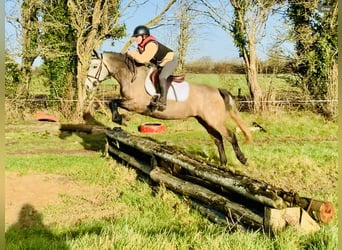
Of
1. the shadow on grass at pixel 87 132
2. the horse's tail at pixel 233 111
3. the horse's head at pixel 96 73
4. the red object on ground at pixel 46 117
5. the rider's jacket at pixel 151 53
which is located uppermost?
the rider's jacket at pixel 151 53

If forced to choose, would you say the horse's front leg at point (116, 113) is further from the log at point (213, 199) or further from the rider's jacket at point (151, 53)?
the log at point (213, 199)

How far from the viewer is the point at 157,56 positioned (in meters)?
4.77

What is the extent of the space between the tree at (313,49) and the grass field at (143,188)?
1963mm

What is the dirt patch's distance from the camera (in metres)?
4.27

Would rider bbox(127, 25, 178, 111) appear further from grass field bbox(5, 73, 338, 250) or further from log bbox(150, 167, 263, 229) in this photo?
grass field bbox(5, 73, 338, 250)

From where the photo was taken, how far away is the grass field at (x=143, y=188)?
2.57 meters

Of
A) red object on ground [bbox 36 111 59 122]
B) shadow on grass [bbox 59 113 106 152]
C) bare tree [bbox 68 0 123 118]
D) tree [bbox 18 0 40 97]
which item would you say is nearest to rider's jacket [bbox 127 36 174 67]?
shadow on grass [bbox 59 113 106 152]

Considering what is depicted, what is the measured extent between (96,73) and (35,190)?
1.49 m

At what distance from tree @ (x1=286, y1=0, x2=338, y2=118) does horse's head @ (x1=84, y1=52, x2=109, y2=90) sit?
796 centimetres

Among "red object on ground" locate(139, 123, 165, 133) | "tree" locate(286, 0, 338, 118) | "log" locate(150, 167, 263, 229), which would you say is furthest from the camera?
"tree" locate(286, 0, 338, 118)

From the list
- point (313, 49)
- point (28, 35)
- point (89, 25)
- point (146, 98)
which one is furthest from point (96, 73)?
point (313, 49)

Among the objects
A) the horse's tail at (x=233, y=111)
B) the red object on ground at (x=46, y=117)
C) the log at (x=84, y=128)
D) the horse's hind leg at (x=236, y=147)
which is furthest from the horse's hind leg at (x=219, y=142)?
the red object on ground at (x=46, y=117)

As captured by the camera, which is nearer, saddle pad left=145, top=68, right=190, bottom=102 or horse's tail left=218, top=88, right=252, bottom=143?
saddle pad left=145, top=68, right=190, bottom=102

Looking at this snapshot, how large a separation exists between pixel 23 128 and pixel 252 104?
5719 mm
